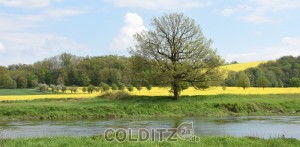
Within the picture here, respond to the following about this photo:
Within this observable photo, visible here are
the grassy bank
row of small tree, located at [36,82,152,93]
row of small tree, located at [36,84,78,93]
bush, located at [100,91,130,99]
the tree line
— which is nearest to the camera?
the grassy bank

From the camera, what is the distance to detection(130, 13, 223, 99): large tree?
5491 cm

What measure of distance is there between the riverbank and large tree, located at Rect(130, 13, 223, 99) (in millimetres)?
2863

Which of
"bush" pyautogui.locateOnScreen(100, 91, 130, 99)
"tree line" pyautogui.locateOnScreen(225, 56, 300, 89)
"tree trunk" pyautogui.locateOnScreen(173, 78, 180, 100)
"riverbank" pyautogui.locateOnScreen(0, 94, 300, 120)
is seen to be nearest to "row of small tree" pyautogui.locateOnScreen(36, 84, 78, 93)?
"bush" pyautogui.locateOnScreen(100, 91, 130, 99)

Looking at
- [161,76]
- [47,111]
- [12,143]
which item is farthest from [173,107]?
[12,143]

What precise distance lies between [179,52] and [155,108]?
35.4ft

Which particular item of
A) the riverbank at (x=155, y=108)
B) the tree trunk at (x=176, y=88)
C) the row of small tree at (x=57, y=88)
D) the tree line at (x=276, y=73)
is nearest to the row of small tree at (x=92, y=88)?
the row of small tree at (x=57, y=88)

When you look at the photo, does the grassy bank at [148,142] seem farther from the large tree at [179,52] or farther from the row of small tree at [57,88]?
the row of small tree at [57,88]

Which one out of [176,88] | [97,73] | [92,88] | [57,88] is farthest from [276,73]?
[176,88]

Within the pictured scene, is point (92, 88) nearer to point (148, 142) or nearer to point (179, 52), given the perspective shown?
point (179, 52)

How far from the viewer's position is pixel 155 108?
158 ft

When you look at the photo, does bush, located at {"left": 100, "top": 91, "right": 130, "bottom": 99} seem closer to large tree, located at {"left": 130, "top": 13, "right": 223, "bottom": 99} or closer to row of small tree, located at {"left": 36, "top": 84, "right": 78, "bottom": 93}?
large tree, located at {"left": 130, "top": 13, "right": 223, "bottom": 99}

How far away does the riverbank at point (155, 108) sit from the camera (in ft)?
146

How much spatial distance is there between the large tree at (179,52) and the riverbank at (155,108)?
2.86 meters

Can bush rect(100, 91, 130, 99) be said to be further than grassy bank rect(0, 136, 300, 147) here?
Yes
